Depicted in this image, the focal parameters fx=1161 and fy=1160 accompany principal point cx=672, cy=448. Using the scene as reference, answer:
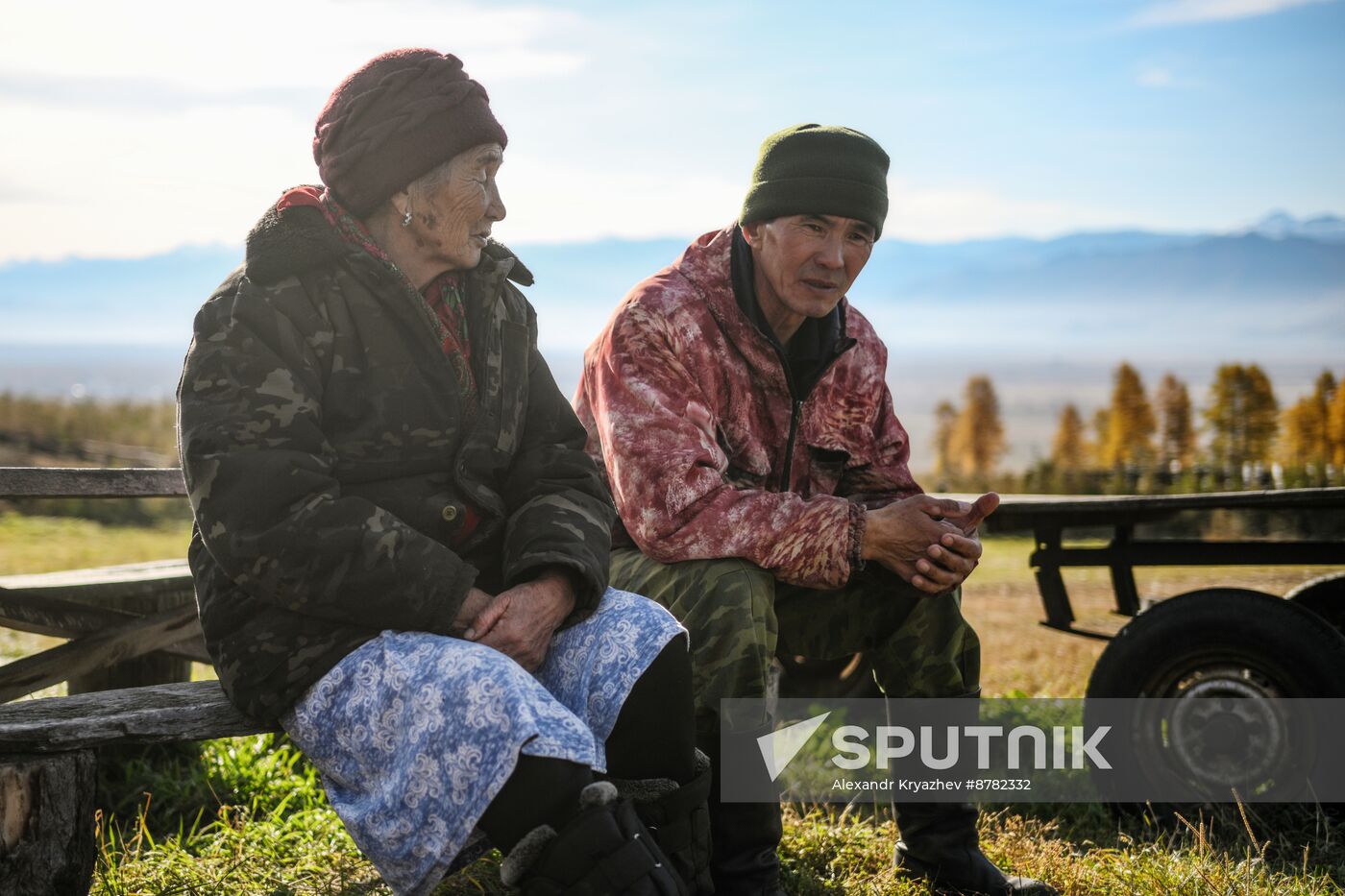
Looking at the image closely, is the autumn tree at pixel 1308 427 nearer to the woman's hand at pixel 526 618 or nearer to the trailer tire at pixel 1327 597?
the trailer tire at pixel 1327 597

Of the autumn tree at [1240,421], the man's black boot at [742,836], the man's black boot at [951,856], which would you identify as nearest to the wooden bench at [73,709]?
the man's black boot at [742,836]

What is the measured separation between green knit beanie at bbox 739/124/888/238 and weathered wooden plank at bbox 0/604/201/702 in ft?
7.57

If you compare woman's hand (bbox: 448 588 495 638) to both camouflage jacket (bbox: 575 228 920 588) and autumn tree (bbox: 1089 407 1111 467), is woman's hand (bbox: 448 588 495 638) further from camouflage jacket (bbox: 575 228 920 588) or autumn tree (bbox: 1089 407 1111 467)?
autumn tree (bbox: 1089 407 1111 467)

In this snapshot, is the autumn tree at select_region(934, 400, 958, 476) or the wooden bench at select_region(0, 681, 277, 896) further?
the autumn tree at select_region(934, 400, 958, 476)

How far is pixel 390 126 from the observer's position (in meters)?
2.50

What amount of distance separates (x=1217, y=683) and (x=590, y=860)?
2.28 meters

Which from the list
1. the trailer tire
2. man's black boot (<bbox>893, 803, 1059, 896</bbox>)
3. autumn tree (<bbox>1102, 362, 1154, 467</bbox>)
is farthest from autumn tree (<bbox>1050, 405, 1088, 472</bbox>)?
man's black boot (<bbox>893, 803, 1059, 896</bbox>)

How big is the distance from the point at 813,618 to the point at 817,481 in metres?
0.42

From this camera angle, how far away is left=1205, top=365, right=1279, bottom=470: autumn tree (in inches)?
427

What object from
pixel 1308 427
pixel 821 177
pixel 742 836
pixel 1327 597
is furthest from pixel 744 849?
pixel 1308 427

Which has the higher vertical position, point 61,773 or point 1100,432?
point 1100,432

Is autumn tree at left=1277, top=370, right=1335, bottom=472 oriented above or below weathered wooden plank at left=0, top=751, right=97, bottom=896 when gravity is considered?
above

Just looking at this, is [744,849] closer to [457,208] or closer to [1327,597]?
[457,208]

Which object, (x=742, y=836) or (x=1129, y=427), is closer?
(x=742, y=836)
